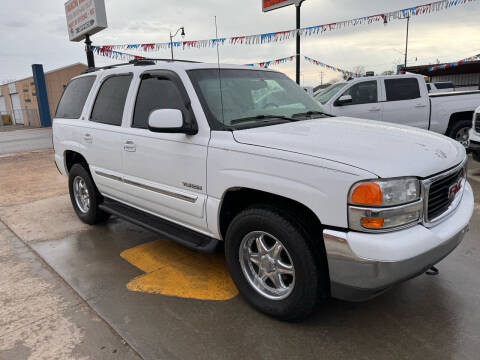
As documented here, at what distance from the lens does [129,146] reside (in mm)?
3643

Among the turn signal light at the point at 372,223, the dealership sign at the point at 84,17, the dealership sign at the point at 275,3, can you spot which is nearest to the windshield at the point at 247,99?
the turn signal light at the point at 372,223

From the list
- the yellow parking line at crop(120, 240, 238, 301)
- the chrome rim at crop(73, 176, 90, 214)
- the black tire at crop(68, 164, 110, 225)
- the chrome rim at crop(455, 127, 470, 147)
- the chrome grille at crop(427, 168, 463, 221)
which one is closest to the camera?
the chrome grille at crop(427, 168, 463, 221)

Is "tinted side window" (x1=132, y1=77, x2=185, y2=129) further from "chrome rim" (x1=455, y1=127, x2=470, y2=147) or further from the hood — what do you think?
"chrome rim" (x1=455, y1=127, x2=470, y2=147)

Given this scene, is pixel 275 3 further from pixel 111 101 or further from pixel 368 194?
pixel 368 194

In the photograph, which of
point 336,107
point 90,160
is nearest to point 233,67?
point 90,160

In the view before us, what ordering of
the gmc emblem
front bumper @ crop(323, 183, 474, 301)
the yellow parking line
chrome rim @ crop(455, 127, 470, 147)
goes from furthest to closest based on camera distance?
chrome rim @ crop(455, 127, 470, 147)
the yellow parking line
the gmc emblem
front bumper @ crop(323, 183, 474, 301)

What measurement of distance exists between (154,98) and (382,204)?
231 cm

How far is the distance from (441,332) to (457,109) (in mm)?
7533

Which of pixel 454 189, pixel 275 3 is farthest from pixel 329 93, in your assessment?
pixel 454 189

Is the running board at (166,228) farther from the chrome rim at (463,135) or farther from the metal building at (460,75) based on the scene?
the metal building at (460,75)

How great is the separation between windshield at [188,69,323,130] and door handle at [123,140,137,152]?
89cm

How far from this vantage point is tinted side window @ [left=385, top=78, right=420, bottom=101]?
28.3 feet

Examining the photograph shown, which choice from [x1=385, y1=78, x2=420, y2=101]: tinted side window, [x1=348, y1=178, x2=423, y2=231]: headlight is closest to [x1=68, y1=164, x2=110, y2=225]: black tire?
[x1=348, y1=178, x2=423, y2=231]: headlight

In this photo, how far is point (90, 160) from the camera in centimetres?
440
